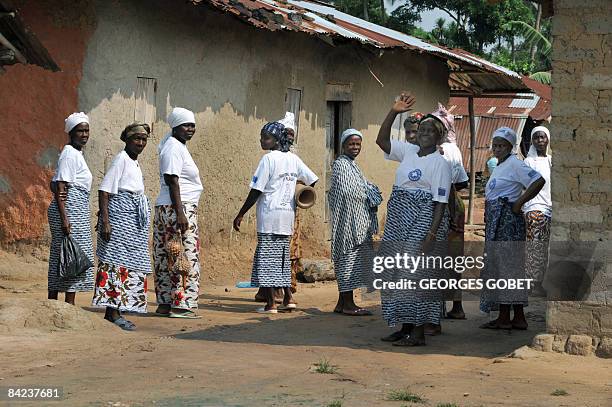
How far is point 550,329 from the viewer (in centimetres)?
734

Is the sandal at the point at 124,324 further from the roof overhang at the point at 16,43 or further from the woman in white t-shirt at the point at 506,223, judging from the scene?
the woman in white t-shirt at the point at 506,223

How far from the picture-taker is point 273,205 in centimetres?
923

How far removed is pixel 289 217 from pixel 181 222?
3.72ft

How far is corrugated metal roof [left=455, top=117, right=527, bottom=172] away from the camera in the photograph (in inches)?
1068

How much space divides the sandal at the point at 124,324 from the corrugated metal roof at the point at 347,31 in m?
3.79

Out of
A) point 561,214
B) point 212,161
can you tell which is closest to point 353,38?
point 212,161

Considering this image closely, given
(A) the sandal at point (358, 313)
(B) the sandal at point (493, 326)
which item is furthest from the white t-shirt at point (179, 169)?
(B) the sandal at point (493, 326)

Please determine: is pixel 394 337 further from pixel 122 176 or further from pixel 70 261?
pixel 70 261

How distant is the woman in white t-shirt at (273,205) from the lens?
9.23 metres

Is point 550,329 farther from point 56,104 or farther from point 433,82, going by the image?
point 433,82

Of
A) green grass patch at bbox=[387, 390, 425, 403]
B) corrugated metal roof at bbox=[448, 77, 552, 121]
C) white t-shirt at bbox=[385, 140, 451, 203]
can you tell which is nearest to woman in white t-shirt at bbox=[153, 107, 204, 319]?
white t-shirt at bbox=[385, 140, 451, 203]

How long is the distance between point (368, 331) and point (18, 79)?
4.33m

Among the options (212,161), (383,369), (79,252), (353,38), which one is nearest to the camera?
(383,369)

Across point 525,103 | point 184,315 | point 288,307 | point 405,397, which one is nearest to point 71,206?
point 184,315
